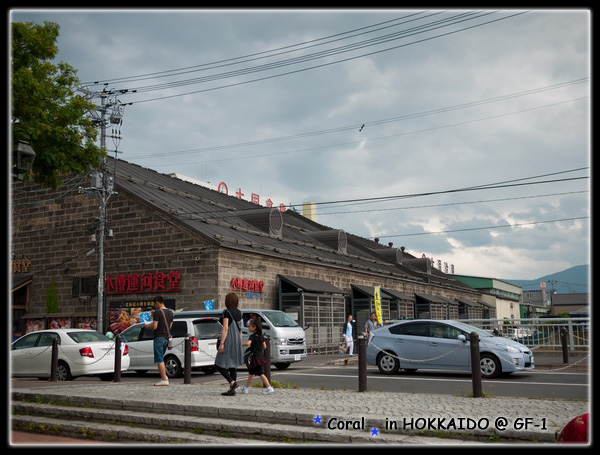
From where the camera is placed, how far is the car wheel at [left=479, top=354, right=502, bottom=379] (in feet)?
49.4

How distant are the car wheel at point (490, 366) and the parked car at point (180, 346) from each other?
7.56 metres

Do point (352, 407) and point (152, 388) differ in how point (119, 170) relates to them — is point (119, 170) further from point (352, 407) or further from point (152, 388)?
point (352, 407)

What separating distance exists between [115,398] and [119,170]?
20.8m

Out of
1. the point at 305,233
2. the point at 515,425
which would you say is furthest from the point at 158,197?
the point at 515,425

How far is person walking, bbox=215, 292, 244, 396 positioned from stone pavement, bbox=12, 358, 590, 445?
456 millimetres

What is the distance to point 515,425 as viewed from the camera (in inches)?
303

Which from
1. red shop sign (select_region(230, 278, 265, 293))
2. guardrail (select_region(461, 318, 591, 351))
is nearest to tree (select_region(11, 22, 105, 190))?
red shop sign (select_region(230, 278, 265, 293))

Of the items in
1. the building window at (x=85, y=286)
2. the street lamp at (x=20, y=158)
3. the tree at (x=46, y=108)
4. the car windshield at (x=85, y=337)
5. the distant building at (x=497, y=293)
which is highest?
the tree at (x=46, y=108)

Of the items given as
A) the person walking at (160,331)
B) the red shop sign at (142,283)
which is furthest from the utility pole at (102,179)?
the person walking at (160,331)

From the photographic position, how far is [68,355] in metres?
15.9

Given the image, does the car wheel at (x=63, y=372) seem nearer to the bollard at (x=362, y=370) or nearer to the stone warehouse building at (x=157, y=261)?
the stone warehouse building at (x=157, y=261)

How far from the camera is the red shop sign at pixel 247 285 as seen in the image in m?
24.8

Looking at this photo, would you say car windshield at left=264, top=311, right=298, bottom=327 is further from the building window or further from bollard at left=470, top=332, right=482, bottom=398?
the building window

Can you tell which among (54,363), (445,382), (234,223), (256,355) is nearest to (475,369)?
(445,382)
